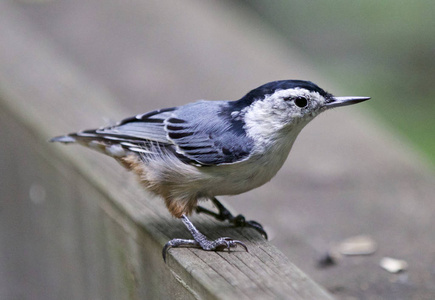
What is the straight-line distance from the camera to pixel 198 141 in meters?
2.72

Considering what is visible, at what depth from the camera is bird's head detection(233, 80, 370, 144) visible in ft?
8.41

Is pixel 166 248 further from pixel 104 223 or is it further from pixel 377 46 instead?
pixel 377 46

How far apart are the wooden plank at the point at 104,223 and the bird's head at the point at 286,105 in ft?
1.32

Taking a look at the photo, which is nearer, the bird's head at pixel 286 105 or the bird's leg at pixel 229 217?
the bird's head at pixel 286 105

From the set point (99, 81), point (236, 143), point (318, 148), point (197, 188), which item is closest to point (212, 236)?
point (197, 188)

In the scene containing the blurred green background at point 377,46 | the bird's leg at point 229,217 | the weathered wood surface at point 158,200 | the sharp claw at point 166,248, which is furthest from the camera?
the blurred green background at point 377,46

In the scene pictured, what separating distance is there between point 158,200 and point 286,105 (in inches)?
30.7

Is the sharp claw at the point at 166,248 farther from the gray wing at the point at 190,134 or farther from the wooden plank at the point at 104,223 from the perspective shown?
the gray wing at the point at 190,134

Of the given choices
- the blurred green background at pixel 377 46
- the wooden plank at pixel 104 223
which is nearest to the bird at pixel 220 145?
the wooden plank at pixel 104 223

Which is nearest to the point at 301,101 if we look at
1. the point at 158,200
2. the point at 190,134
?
the point at 190,134

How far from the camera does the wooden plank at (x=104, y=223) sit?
225 cm

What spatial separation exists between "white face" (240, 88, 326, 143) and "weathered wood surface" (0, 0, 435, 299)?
39cm

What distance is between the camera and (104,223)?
2.98 m

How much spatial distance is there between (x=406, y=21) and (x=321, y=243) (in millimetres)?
6427
